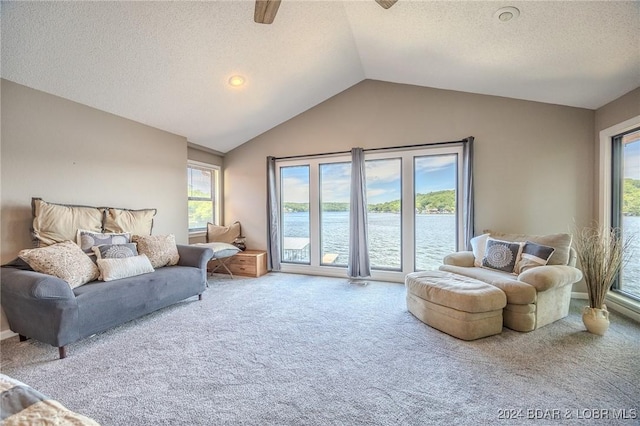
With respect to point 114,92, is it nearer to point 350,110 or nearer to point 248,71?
point 248,71

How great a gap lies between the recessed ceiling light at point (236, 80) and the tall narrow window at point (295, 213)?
1726mm

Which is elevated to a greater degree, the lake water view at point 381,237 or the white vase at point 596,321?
the lake water view at point 381,237

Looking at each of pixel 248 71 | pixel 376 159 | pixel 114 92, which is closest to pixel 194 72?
pixel 248 71

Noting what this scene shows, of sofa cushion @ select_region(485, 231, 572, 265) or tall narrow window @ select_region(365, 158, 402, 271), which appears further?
tall narrow window @ select_region(365, 158, 402, 271)

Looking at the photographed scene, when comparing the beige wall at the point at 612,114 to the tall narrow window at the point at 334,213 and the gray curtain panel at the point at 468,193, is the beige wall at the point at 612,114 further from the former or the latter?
the tall narrow window at the point at 334,213

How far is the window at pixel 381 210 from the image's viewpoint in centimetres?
398

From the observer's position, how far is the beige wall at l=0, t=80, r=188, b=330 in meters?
2.54

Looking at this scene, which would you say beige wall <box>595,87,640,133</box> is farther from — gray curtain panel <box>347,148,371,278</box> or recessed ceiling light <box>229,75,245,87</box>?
recessed ceiling light <box>229,75,245,87</box>

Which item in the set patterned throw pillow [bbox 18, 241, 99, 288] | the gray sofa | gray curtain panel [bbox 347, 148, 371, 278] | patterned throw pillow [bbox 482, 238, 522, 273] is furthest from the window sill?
patterned throw pillow [bbox 18, 241, 99, 288]

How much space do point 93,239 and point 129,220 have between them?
0.57m

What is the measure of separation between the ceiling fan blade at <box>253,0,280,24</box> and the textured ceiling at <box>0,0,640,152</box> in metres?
0.75

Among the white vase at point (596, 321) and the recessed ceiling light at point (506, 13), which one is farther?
the white vase at point (596, 321)

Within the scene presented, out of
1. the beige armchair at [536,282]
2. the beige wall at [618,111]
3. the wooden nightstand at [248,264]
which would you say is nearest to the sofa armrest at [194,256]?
the wooden nightstand at [248,264]

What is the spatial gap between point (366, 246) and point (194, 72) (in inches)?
129
